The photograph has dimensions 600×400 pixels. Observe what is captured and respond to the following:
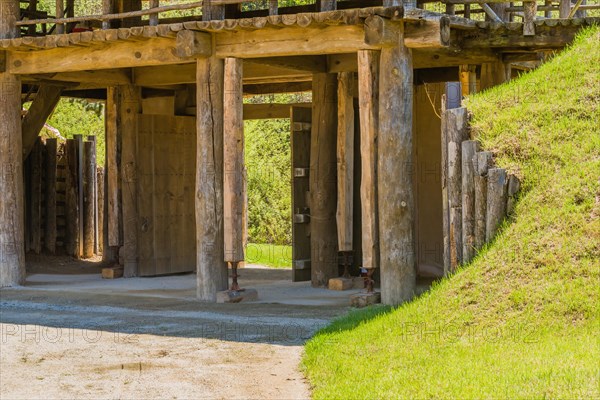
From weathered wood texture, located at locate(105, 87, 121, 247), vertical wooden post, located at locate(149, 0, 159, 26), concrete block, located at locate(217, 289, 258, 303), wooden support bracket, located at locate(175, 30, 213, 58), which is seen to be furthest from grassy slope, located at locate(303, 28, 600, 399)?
weathered wood texture, located at locate(105, 87, 121, 247)

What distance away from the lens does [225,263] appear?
1461cm

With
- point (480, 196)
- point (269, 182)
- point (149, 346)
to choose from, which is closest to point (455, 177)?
point (480, 196)

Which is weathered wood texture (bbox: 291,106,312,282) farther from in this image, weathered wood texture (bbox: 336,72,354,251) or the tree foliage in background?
the tree foliage in background

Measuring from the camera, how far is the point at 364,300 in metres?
13.3

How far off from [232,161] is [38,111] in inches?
217

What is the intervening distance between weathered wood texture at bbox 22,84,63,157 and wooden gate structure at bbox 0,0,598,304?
1.0 inches

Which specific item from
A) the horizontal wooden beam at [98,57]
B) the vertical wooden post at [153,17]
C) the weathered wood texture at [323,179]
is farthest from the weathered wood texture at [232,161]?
the weathered wood texture at [323,179]

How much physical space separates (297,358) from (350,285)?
563cm

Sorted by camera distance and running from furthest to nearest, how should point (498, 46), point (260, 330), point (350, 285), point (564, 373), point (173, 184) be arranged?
point (173, 184) → point (350, 285) → point (498, 46) → point (260, 330) → point (564, 373)

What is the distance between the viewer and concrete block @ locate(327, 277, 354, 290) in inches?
618

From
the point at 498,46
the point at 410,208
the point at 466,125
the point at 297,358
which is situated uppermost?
the point at 498,46

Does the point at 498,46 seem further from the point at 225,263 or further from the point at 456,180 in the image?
the point at 225,263

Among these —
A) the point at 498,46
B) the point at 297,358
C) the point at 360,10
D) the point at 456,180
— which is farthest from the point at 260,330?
the point at 498,46

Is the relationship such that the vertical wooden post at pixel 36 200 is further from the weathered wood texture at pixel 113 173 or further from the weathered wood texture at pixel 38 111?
the weathered wood texture at pixel 113 173
